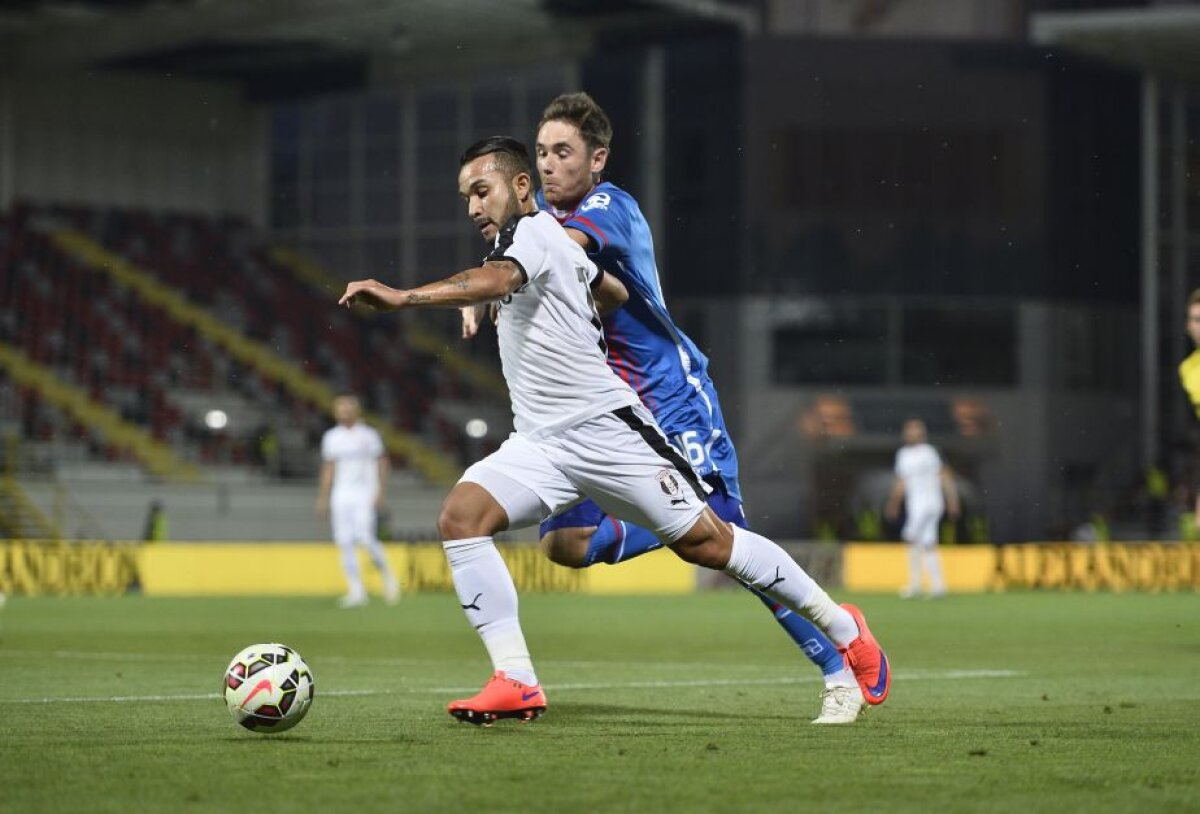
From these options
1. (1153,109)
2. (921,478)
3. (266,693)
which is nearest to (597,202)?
(266,693)

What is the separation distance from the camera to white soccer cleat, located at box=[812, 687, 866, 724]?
7312 mm

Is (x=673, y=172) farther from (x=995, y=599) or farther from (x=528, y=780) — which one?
(x=528, y=780)

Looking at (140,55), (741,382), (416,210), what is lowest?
(741,382)

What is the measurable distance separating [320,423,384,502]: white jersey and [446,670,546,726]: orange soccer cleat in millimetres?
13992

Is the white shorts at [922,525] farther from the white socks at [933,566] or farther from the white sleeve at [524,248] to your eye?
the white sleeve at [524,248]

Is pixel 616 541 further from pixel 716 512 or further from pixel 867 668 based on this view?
pixel 867 668

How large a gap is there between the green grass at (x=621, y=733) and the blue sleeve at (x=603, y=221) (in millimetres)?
1720

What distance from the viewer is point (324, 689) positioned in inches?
370

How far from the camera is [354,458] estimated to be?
827 inches

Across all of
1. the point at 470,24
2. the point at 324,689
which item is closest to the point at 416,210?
the point at 470,24

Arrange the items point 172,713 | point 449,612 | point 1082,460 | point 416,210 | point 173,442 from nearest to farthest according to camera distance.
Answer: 1. point 172,713
2. point 449,612
3. point 173,442
4. point 1082,460
5. point 416,210

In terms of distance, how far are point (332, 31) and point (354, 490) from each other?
17.5m

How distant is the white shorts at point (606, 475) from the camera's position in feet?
22.7

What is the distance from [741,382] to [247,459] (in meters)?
9.00
